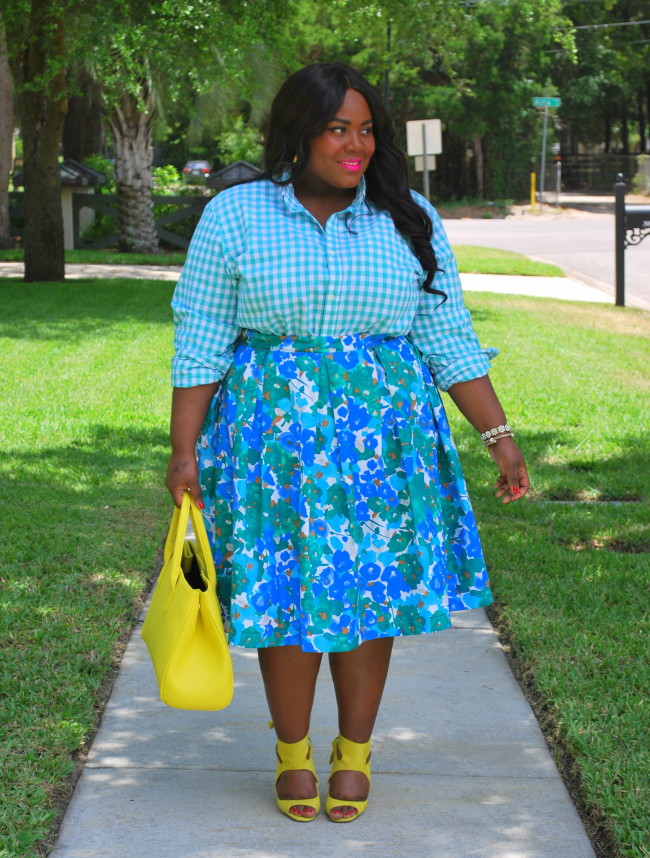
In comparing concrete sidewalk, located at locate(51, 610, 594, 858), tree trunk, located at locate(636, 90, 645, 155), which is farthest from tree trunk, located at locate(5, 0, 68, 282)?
tree trunk, located at locate(636, 90, 645, 155)

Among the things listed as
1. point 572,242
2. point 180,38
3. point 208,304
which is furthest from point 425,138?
point 208,304

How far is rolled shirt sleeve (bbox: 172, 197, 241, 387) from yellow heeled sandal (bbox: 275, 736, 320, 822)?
949 mm

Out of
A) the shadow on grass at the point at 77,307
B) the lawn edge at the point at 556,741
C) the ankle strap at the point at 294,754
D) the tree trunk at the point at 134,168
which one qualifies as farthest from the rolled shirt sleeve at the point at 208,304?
the tree trunk at the point at 134,168

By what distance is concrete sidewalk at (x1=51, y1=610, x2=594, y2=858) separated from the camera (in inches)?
108

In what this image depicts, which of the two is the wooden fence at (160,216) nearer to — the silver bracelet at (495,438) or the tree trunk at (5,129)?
the tree trunk at (5,129)

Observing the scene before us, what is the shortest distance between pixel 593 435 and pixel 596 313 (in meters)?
6.63

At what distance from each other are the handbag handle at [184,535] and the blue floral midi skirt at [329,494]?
0.07m

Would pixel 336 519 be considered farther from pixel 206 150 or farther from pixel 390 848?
pixel 206 150

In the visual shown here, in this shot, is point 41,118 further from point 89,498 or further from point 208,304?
point 208,304

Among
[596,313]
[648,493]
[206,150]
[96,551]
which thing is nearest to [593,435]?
[648,493]

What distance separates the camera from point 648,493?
598 cm

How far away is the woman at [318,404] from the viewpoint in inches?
105

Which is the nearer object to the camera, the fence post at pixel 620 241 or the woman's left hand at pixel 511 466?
the woman's left hand at pixel 511 466

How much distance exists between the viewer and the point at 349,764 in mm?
2914
